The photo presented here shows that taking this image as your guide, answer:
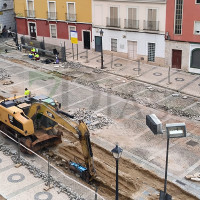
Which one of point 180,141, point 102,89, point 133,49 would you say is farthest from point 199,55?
point 180,141

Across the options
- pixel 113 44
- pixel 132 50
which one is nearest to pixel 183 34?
pixel 132 50

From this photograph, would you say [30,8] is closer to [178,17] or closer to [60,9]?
[60,9]

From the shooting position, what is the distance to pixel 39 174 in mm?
16609

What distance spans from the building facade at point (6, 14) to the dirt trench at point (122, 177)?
32.3 metres

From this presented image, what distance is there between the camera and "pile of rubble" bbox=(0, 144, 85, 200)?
1521 cm

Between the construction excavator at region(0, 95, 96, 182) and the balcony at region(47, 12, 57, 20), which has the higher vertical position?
the balcony at region(47, 12, 57, 20)

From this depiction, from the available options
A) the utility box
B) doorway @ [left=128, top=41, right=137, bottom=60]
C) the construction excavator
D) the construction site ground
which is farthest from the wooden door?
the utility box

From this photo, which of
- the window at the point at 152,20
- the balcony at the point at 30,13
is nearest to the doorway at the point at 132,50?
the window at the point at 152,20

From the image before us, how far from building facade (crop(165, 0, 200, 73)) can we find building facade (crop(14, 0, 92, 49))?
9.29 metres

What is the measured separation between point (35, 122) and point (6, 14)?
107 ft

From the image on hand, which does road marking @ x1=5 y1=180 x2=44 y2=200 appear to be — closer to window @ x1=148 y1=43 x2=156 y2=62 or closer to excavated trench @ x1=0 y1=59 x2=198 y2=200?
excavated trench @ x1=0 y1=59 x2=198 y2=200

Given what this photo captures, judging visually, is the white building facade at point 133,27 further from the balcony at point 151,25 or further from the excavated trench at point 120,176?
the excavated trench at point 120,176

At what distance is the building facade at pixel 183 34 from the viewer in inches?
1168

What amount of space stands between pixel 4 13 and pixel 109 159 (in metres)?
34.8
